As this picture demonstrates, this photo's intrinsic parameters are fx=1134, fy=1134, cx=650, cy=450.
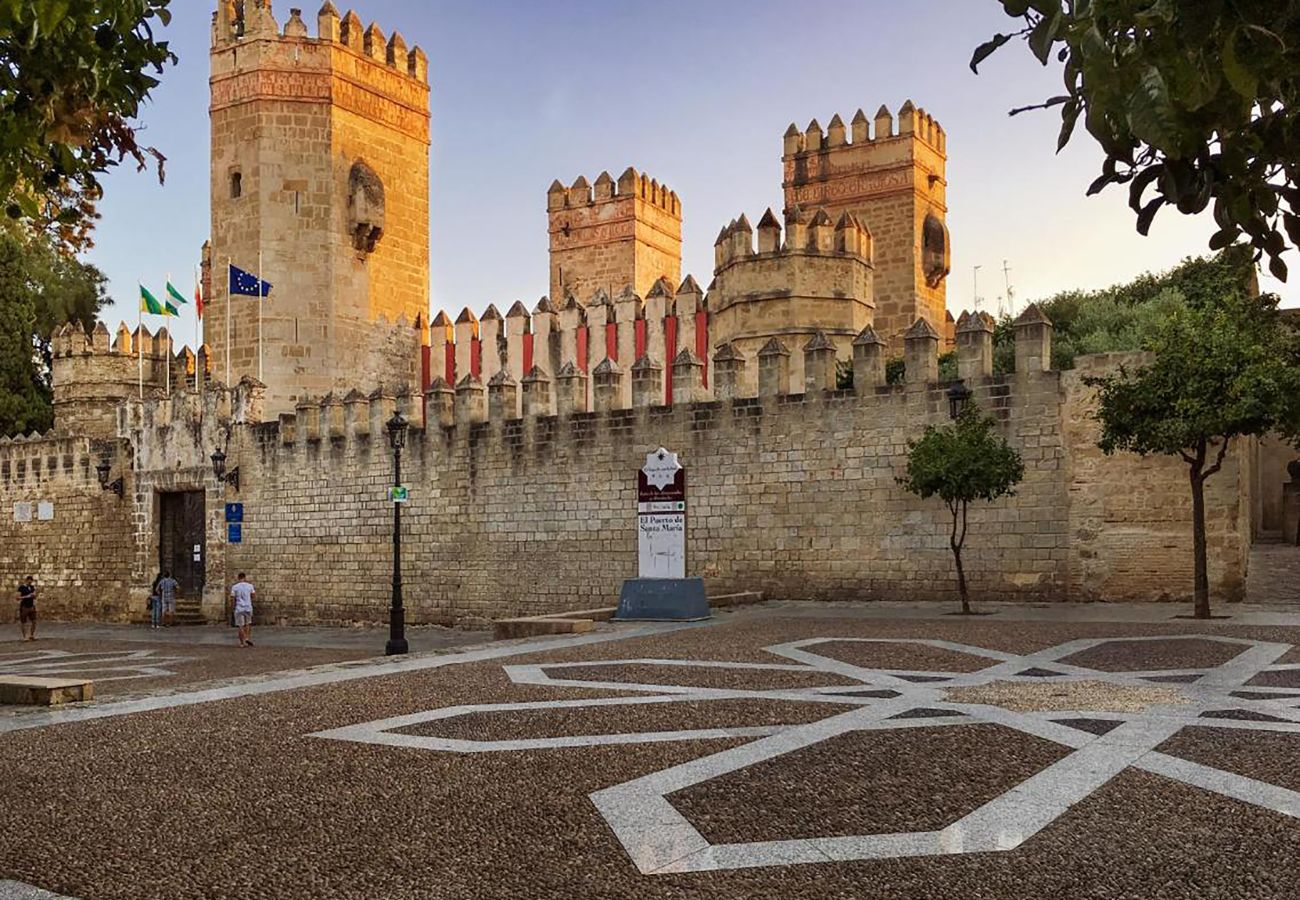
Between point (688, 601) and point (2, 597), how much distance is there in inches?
807

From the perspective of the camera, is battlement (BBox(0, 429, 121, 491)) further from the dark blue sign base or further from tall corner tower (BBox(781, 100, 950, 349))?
tall corner tower (BBox(781, 100, 950, 349))

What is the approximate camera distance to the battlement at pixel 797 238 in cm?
2181

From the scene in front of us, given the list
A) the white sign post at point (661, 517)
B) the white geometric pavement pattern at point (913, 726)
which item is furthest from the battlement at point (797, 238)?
the white geometric pavement pattern at point (913, 726)

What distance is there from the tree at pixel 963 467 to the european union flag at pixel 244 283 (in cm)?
1641

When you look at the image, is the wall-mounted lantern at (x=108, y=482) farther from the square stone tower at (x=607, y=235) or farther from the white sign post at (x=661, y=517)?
the square stone tower at (x=607, y=235)

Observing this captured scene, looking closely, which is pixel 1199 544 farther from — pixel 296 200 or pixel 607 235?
pixel 607 235

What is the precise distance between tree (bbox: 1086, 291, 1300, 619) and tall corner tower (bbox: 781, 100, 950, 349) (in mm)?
18646

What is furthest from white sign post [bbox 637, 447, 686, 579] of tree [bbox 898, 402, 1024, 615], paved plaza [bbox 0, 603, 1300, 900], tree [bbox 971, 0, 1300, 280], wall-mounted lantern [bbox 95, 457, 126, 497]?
tree [bbox 971, 0, 1300, 280]

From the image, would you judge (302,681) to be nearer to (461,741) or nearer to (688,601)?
(461,741)

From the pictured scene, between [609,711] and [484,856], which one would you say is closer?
[484,856]

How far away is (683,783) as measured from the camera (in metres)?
5.38

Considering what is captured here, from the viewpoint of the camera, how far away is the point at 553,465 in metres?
19.0

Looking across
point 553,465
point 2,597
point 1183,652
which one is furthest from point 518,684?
point 2,597

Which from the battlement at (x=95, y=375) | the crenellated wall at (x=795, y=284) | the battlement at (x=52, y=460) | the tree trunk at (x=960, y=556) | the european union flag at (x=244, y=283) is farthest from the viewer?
the battlement at (x=95, y=375)
